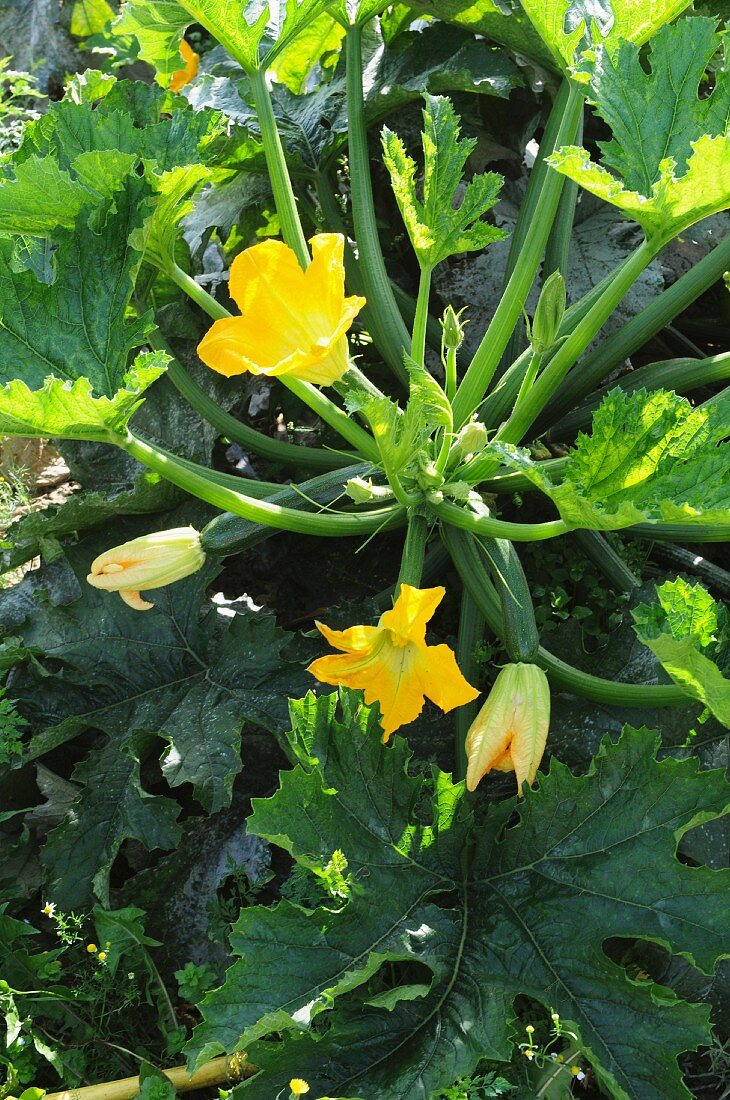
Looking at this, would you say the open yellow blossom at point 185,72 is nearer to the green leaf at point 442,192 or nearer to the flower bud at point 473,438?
the green leaf at point 442,192

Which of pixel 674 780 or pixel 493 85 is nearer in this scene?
pixel 674 780

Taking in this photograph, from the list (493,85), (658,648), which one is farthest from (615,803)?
(493,85)

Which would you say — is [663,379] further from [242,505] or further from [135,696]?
[135,696]

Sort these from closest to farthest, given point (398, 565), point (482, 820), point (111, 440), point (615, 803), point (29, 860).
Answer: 1. point (615, 803)
2. point (111, 440)
3. point (482, 820)
4. point (29, 860)
5. point (398, 565)

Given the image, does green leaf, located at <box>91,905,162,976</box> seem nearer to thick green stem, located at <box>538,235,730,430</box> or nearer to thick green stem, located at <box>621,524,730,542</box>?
thick green stem, located at <box>621,524,730,542</box>

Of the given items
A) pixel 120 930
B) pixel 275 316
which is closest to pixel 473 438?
pixel 275 316

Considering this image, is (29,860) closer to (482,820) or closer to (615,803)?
(482,820)

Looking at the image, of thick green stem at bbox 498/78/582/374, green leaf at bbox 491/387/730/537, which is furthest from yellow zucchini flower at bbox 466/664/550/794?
thick green stem at bbox 498/78/582/374
